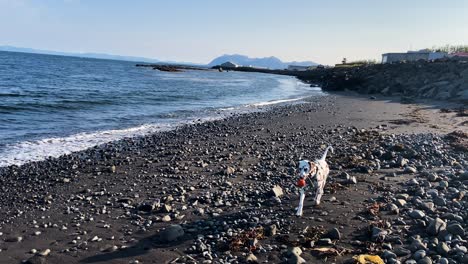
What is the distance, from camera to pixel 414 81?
46.1 m

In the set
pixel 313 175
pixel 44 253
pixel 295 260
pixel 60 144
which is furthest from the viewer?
pixel 60 144

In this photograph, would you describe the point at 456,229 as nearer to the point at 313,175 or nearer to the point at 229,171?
the point at 313,175

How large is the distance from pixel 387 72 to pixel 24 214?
175 feet

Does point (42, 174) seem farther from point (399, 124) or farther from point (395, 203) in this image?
point (399, 124)

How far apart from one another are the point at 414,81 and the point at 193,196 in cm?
4253

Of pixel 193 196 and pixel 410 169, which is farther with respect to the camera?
pixel 410 169

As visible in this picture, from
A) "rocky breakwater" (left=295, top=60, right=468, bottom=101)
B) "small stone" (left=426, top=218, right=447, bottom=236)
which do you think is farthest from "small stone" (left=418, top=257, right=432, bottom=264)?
"rocky breakwater" (left=295, top=60, right=468, bottom=101)

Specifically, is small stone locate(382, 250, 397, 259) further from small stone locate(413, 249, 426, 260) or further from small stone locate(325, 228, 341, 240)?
small stone locate(325, 228, 341, 240)

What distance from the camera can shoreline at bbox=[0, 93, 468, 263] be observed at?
307 inches

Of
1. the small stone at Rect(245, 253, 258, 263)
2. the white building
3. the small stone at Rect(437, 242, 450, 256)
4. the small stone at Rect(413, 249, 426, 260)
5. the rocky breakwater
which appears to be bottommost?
the small stone at Rect(245, 253, 258, 263)

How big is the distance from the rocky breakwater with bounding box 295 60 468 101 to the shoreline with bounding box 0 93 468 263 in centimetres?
2282

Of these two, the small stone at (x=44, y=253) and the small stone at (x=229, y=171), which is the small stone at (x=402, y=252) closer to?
the small stone at (x=229, y=171)

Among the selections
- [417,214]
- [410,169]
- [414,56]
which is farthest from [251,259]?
[414,56]

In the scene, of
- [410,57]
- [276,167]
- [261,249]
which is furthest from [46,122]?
[410,57]
